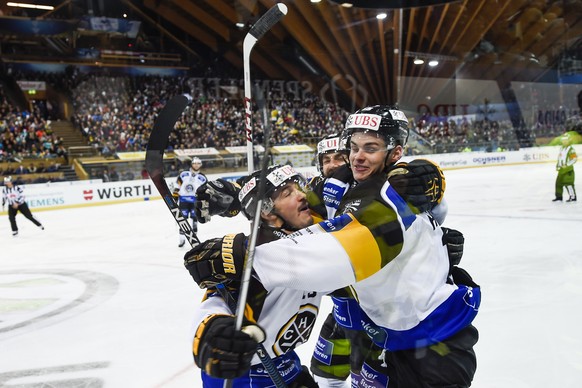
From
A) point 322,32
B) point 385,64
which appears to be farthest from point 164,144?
point 385,64

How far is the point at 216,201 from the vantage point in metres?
1.88

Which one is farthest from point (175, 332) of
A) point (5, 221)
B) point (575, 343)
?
point (5, 221)

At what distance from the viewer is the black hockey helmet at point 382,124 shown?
1405 mm

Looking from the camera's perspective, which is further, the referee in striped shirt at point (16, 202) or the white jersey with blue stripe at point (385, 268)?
the referee in striped shirt at point (16, 202)

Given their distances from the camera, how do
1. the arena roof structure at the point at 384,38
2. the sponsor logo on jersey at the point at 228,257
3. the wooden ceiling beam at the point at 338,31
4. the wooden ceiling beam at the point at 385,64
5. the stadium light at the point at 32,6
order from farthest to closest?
the stadium light at the point at 32,6 < the wooden ceiling beam at the point at 338,31 < the arena roof structure at the point at 384,38 < the wooden ceiling beam at the point at 385,64 < the sponsor logo on jersey at the point at 228,257

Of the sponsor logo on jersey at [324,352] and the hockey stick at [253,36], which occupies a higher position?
the hockey stick at [253,36]

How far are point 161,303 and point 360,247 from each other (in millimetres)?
3326

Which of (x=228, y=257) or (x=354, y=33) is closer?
(x=228, y=257)

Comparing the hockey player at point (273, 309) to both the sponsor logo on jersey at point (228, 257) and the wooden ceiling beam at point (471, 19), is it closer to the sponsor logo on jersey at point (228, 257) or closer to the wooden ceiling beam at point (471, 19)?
the sponsor logo on jersey at point (228, 257)

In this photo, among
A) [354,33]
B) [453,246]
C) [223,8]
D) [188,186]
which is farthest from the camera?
[223,8]

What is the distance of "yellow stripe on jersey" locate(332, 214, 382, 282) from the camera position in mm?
894

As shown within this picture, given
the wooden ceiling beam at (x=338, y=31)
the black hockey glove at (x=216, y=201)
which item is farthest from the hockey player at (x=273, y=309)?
the wooden ceiling beam at (x=338, y=31)

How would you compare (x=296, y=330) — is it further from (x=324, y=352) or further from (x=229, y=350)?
(x=324, y=352)

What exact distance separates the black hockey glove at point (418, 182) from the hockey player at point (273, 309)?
0.35 m
